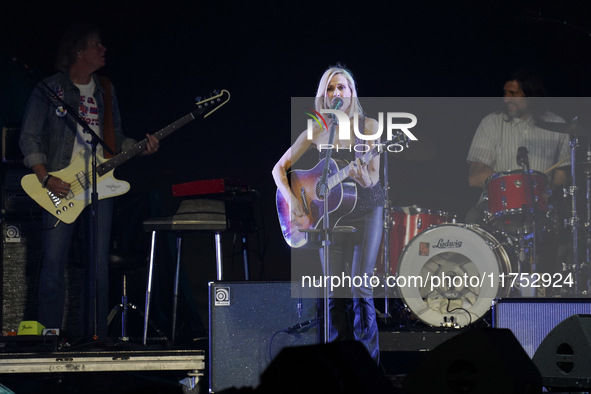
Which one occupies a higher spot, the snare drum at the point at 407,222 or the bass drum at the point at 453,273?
the snare drum at the point at 407,222

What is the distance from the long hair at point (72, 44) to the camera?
4223 mm

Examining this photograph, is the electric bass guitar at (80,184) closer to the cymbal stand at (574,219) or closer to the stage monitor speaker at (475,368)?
the cymbal stand at (574,219)

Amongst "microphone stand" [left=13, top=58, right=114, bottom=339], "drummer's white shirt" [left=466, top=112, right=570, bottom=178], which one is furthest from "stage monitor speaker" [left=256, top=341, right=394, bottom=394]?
"drummer's white shirt" [left=466, top=112, right=570, bottom=178]

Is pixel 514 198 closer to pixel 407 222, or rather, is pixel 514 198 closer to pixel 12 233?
pixel 407 222

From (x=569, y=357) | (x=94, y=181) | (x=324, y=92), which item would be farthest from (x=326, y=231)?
(x=569, y=357)

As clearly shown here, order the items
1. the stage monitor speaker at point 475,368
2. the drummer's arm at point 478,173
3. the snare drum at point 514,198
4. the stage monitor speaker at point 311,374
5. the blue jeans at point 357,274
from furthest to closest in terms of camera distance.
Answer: the drummer's arm at point 478,173 → the snare drum at point 514,198 → the blue jeans at point 357,274 → the stage monitor speaker at point 475,368 → the stage monitor speaker at point 311,374

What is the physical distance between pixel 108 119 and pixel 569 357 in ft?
10.3

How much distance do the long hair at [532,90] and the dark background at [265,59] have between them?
19cm

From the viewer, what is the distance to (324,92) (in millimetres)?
4270

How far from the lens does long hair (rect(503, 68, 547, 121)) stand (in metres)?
4.30

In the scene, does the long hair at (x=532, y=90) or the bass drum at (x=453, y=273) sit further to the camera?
the long hair at (x=532, y=90)

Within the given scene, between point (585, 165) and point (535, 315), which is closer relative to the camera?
point (535, 315)

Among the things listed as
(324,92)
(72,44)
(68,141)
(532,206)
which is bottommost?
(532,206)

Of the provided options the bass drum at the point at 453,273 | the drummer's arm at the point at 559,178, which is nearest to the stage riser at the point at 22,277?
the bass drum at the point at 453,273
